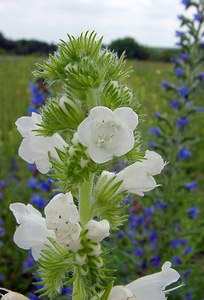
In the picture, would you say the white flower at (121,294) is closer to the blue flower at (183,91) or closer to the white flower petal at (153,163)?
the white flower petal at (153,163)

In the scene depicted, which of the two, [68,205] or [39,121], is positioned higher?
[39,121]

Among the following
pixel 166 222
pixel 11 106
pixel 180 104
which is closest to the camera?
pixel 166 222

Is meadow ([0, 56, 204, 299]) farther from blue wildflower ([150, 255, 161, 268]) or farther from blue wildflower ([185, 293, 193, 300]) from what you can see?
blue wildflower ([185, 293, 193, 300])

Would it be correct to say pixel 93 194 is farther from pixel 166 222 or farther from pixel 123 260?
pixel 166 222

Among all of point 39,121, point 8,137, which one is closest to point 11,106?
point 8,137

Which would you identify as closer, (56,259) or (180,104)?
(56,259)

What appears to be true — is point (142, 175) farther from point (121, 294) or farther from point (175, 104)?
point (175, 104)

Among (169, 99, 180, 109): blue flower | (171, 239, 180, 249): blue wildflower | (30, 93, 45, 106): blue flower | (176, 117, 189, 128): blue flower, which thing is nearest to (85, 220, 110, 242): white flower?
(171, 239, 180, 249): blue wildflower
